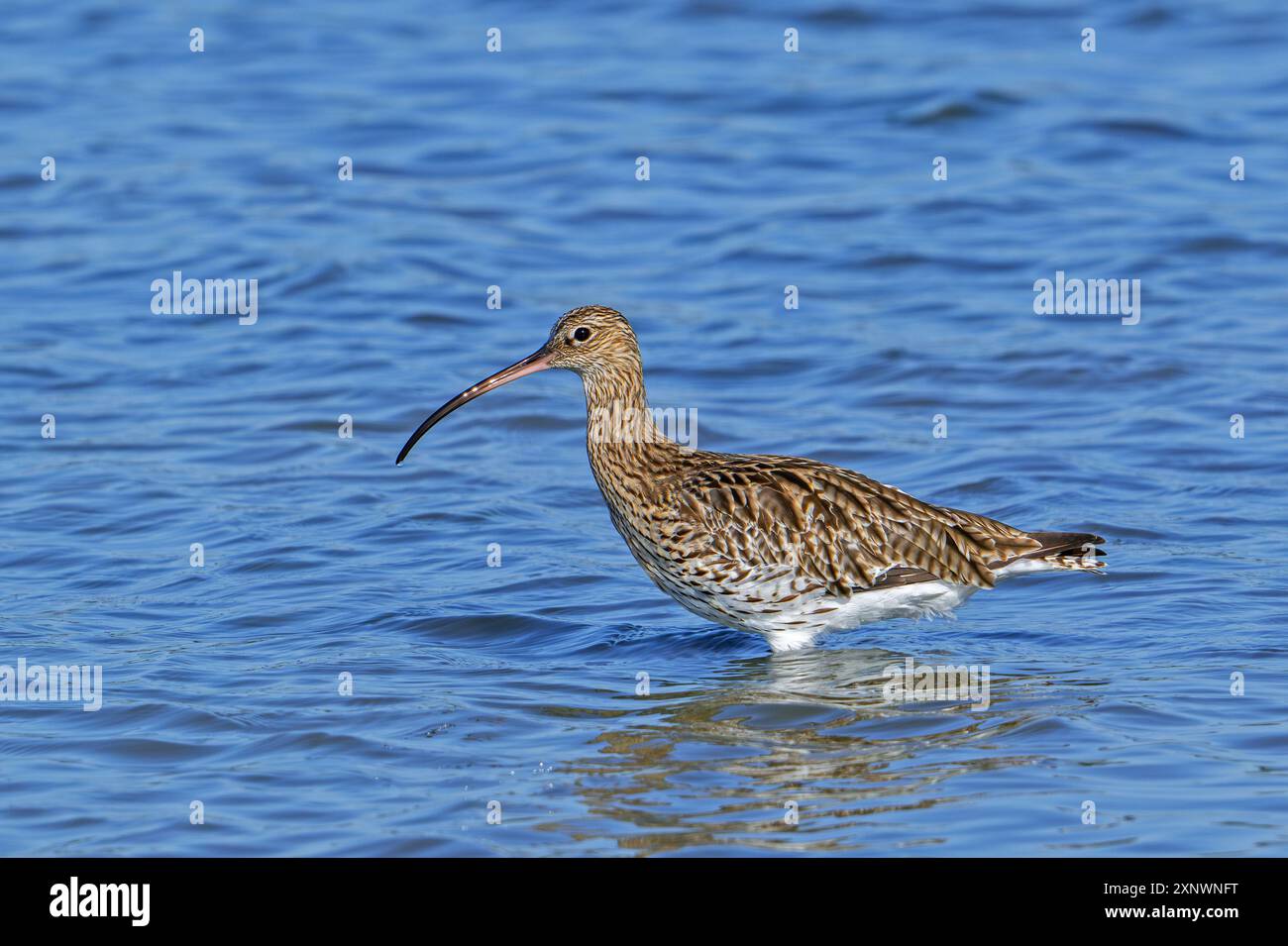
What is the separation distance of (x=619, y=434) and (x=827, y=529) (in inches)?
52.4

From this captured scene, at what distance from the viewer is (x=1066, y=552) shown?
10898mm

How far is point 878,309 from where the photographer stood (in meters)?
18.1

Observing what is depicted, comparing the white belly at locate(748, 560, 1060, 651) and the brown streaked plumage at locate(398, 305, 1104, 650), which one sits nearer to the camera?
the brown streaked plumage at locate(398, 305, 1104, 650)

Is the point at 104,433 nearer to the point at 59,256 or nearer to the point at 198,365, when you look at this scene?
the point at 198,365

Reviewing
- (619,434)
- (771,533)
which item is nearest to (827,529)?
(771,533)

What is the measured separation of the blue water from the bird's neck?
1.02 m

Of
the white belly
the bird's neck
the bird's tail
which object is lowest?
the white belly

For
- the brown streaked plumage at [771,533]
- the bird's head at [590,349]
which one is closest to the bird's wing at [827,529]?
the brown streaked plumage at [771,533]

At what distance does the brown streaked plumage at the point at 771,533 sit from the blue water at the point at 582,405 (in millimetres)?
369

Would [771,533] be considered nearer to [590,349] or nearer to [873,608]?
[873,608]

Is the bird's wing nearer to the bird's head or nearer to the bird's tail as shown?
the bird's tail

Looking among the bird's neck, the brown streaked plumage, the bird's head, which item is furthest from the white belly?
the bird's head

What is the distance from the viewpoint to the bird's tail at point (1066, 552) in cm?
1085

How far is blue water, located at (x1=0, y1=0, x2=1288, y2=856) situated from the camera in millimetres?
8867
